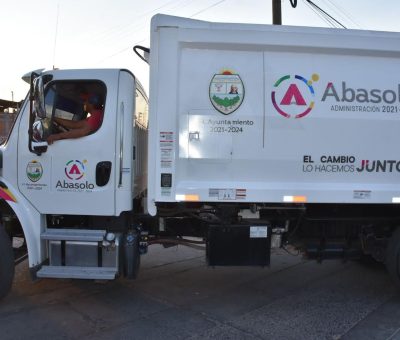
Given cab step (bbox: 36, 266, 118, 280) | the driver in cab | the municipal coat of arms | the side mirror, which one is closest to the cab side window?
the driver in cab

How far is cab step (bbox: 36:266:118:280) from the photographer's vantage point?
4348mm

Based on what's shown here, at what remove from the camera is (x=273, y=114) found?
4.36 metres

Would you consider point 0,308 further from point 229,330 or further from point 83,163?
point 229,330

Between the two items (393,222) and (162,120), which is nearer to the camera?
(162,120)

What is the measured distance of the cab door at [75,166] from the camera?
446 cm

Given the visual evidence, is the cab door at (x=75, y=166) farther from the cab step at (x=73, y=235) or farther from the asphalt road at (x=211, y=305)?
the asphalt road at (x=211, y=305)

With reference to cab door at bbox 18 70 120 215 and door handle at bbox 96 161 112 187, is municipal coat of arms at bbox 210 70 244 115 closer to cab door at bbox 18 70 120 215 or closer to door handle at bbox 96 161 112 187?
cab door at bbox 18 70 120 215

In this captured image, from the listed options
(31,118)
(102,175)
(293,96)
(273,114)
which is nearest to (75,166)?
(102,175)

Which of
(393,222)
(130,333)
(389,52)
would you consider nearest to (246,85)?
(389,52)

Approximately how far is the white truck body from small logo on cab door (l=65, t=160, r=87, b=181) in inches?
29.2

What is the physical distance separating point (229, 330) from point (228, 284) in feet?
4.59

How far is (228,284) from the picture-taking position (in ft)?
18.3

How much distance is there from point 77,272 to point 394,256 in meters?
3.32

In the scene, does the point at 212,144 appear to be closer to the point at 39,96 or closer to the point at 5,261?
the point at 39,96
